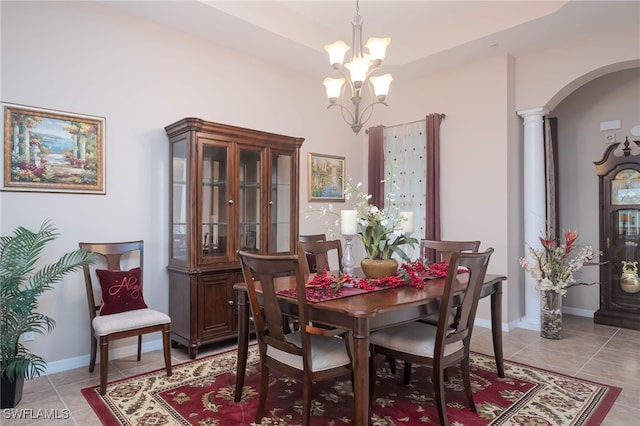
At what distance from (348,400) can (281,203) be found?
2046 millimetres

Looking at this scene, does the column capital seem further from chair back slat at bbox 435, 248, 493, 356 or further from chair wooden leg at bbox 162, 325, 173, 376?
chair wooden leg at bbox 162, 325, 173, 376

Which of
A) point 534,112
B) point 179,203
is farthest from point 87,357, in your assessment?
point 534,112

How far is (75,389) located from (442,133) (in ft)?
14.2

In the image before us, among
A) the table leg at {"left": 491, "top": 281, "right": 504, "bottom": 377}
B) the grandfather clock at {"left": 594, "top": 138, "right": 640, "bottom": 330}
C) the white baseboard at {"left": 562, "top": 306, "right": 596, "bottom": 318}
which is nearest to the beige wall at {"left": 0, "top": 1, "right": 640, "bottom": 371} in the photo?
the grandfather clock at {"left": 594, "top": 138, "right": 640, "bottom": 330}

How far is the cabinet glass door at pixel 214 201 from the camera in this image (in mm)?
3484

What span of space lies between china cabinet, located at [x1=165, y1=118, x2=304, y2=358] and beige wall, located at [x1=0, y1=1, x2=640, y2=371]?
250 mm

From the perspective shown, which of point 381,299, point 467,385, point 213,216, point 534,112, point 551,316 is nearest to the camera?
point 381,299

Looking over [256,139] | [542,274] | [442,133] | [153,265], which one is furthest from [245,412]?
[442,133]

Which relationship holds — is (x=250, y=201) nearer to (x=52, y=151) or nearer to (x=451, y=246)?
(x=52, y=151)

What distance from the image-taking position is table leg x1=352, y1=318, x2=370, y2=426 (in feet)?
6.21

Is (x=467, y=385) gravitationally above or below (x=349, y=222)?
below

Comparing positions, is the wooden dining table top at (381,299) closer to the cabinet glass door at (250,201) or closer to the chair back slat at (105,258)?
the cabinet glass door at (250,201)

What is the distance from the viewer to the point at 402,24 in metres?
4.32

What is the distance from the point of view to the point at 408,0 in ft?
12.6
